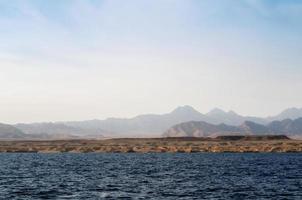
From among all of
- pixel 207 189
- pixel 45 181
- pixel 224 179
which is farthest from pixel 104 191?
pixel 224 179

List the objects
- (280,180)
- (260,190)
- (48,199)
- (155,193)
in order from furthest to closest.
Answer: (280,180)
(260,190)
(155,193)
(48,199)

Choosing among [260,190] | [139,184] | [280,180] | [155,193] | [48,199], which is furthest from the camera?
[280,180]

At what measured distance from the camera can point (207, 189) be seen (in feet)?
231

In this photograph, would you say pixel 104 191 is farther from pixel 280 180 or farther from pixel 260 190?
pixel 280 180

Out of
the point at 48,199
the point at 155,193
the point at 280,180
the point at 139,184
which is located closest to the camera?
the point at 48,199

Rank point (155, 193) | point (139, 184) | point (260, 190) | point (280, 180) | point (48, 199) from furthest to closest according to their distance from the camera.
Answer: point (280, 180) < point (139, 184) < point (260, 190) < point (155, 193) < point (48, 199)

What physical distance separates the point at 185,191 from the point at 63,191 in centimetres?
1619

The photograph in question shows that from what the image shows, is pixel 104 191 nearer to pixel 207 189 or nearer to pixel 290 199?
pixel 207 189

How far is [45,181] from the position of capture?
274 ft

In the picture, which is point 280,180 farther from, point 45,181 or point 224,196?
point 45,181

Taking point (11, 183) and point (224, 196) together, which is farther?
point (11, 183)

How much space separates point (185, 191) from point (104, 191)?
10.7 m

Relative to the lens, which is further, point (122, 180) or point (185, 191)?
point (122, 180)

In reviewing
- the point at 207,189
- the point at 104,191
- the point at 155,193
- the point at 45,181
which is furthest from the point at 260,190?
the point at 45,181
